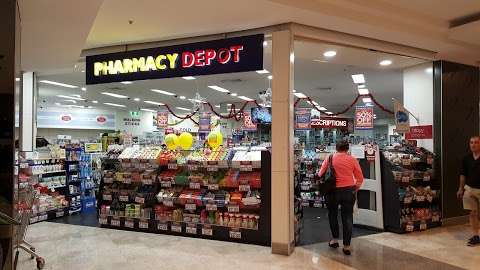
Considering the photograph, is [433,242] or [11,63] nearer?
[11,63]

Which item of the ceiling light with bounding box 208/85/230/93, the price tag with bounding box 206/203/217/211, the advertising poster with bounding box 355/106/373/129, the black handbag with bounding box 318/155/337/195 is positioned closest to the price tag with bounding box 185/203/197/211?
the price tag with bounding box 206/203/217/211

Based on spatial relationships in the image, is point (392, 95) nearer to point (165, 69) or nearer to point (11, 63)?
point (165, 69)

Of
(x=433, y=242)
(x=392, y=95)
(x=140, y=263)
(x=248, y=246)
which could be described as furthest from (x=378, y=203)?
(x=392, y=95)

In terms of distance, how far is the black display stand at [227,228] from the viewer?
5.52 metres

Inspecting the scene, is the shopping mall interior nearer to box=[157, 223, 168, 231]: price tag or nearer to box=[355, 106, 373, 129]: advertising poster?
box=[157, 223, 168, 231]: price tag

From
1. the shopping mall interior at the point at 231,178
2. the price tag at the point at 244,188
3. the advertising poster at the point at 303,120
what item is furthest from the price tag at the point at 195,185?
the advertising poster at the point at 303,120

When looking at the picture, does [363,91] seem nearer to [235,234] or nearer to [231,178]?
[231,178]

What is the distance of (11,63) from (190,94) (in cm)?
1084

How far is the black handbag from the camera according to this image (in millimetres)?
5289

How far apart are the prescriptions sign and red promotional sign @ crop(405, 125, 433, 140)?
13.5ft

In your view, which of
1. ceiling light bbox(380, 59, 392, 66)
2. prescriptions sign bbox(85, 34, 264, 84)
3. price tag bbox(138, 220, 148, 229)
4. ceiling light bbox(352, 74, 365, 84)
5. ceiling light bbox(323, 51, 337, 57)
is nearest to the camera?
prescriptions sign bbox(85, 34, 264, 84)

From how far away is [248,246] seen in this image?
551 cm

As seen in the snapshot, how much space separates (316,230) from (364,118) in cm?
659

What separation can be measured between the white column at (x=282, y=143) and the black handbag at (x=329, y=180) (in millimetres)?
497
